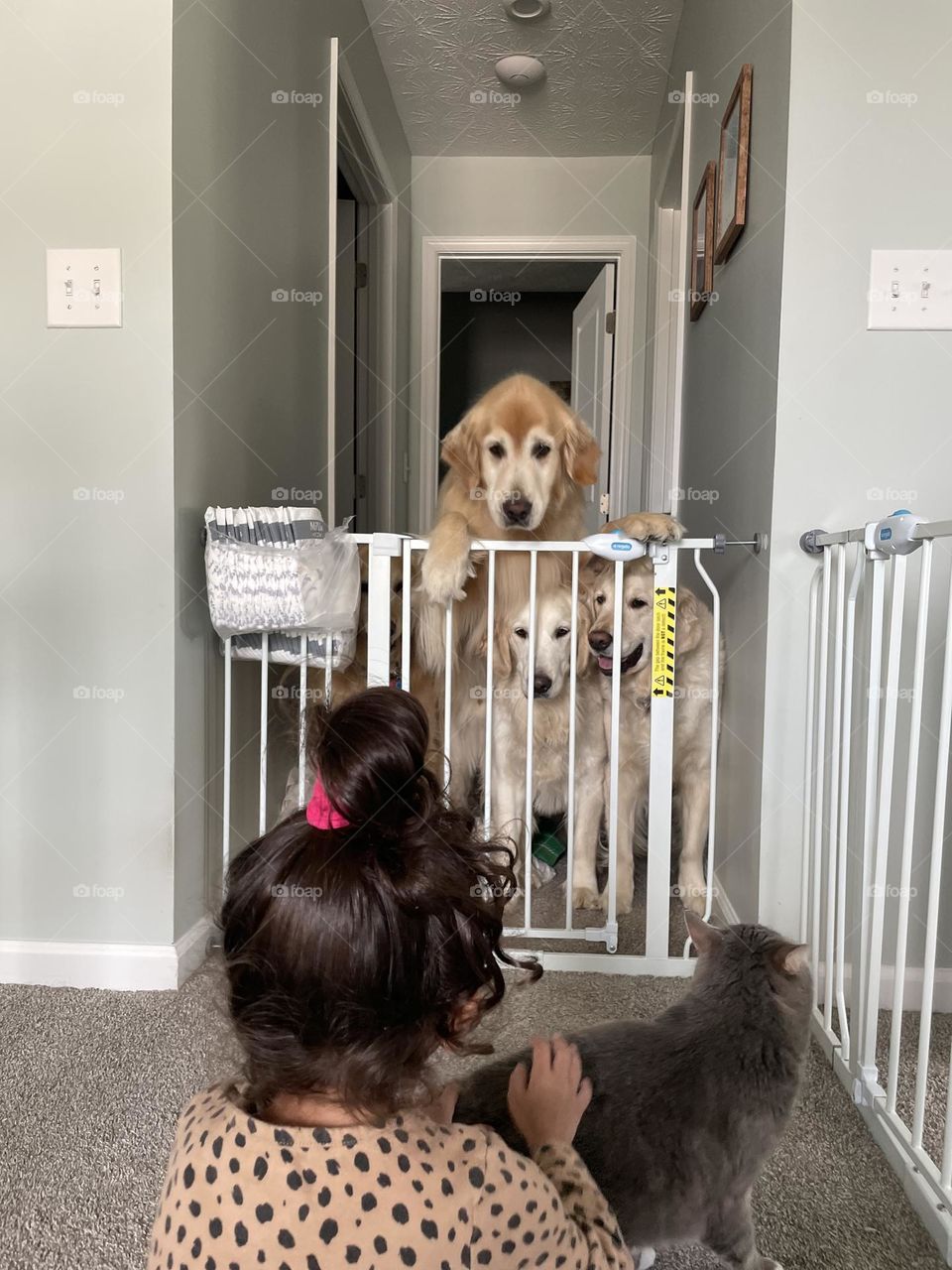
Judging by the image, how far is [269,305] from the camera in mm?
2217

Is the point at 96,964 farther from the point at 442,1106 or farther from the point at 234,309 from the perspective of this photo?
the point at 234,309

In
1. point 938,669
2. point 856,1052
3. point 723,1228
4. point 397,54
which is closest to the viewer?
point 723,1228

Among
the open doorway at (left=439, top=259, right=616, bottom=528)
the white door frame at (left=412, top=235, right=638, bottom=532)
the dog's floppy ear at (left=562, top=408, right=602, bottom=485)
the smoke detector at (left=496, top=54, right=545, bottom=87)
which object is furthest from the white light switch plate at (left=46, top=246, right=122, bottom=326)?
the open doorway at (left=439, top=259, right=616, bottom=528)

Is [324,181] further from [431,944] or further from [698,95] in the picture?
[431,944]

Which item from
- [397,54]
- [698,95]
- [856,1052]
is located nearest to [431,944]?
[856,1052]

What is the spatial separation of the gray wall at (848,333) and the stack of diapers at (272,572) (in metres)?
0.87

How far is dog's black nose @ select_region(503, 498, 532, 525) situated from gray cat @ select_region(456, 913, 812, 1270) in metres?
1.29

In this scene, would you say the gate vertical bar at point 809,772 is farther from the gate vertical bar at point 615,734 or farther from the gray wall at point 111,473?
the gray wall at point 111,473

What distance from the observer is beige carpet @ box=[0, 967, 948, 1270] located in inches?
40.9

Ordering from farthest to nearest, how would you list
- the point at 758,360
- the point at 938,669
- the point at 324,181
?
the point at 324,181
the point at 758,360
the point at 938,669

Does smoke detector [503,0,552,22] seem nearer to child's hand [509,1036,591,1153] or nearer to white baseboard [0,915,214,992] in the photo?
white baseboard [0,915,214,992]

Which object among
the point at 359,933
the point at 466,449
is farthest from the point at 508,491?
the point at 359,933

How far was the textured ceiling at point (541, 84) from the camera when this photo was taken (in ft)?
9.92

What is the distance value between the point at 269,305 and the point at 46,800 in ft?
4.24
